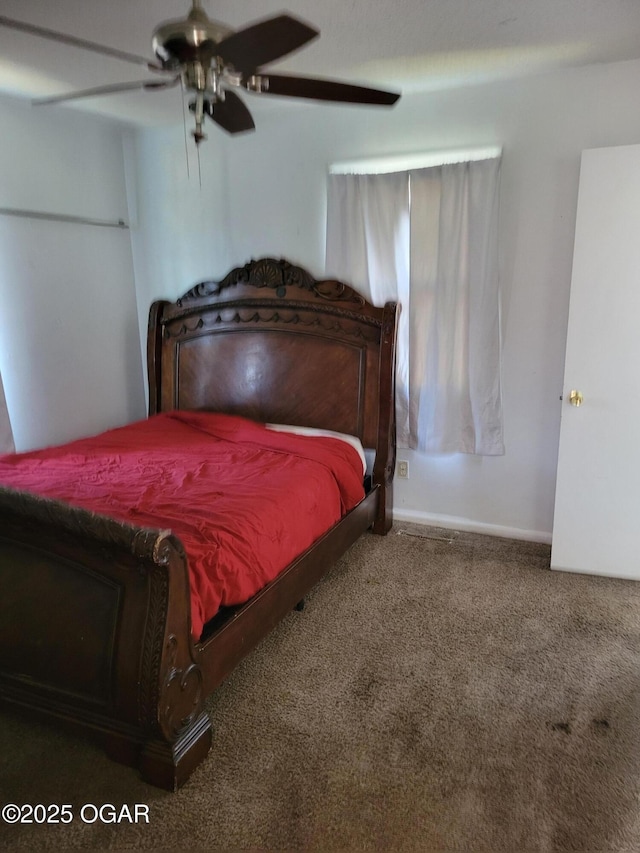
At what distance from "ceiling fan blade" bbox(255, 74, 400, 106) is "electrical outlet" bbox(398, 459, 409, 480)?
213 centimetres

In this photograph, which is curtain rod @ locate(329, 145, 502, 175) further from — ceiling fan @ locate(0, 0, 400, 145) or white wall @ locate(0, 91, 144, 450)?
white wall @ locate(0, 91, 144, 450)

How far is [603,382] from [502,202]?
43.4 inches

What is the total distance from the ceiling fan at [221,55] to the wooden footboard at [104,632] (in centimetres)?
124

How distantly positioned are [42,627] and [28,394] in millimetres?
2089

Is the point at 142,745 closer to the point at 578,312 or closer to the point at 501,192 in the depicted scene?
the point at 578,312

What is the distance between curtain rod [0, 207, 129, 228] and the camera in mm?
3246

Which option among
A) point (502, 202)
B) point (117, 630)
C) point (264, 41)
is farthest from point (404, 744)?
point (502, 202)

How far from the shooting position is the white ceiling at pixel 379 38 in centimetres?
220

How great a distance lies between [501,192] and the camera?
3.07 m

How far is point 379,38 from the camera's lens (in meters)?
2.47

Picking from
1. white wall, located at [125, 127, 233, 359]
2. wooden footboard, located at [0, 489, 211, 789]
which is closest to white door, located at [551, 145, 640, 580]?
wooden footboard, located at [0, 489, 211, 789]

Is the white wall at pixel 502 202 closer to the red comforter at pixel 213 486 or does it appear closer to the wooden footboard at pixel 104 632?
the red comforter at pixel 213 486

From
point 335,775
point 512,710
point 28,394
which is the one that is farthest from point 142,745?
point 28,394

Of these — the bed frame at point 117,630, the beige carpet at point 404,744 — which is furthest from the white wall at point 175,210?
the beige carpet at point 404,744
